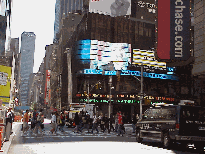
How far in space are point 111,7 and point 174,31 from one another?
65.4 meters

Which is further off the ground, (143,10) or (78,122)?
(143,10)

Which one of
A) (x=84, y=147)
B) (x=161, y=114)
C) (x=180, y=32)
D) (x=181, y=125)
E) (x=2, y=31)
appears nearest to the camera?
(x=181, y=125)

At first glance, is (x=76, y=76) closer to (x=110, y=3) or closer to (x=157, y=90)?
(x=157, y=90)

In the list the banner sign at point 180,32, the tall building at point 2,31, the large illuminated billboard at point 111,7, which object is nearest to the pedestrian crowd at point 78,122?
the banner sign at point 180,32

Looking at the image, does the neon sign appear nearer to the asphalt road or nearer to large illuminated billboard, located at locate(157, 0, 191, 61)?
large illuminated billboard, located at locate(157, 0, 191, 61)

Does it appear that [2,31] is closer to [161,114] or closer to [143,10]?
[143,10]

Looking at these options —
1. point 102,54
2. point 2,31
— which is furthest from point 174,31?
point 2,31

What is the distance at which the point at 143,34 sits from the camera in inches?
3278

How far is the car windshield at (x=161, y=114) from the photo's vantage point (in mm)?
16473

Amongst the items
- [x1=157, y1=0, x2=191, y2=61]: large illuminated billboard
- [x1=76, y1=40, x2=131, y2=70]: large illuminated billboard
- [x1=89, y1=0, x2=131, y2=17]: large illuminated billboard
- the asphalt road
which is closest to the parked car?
the asphalt road

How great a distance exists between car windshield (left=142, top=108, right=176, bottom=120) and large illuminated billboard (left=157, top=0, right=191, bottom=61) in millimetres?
11045

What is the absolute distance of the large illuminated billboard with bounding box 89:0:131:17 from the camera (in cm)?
8976

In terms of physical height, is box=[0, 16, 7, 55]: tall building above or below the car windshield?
above

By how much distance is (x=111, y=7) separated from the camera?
92188 millimetres
